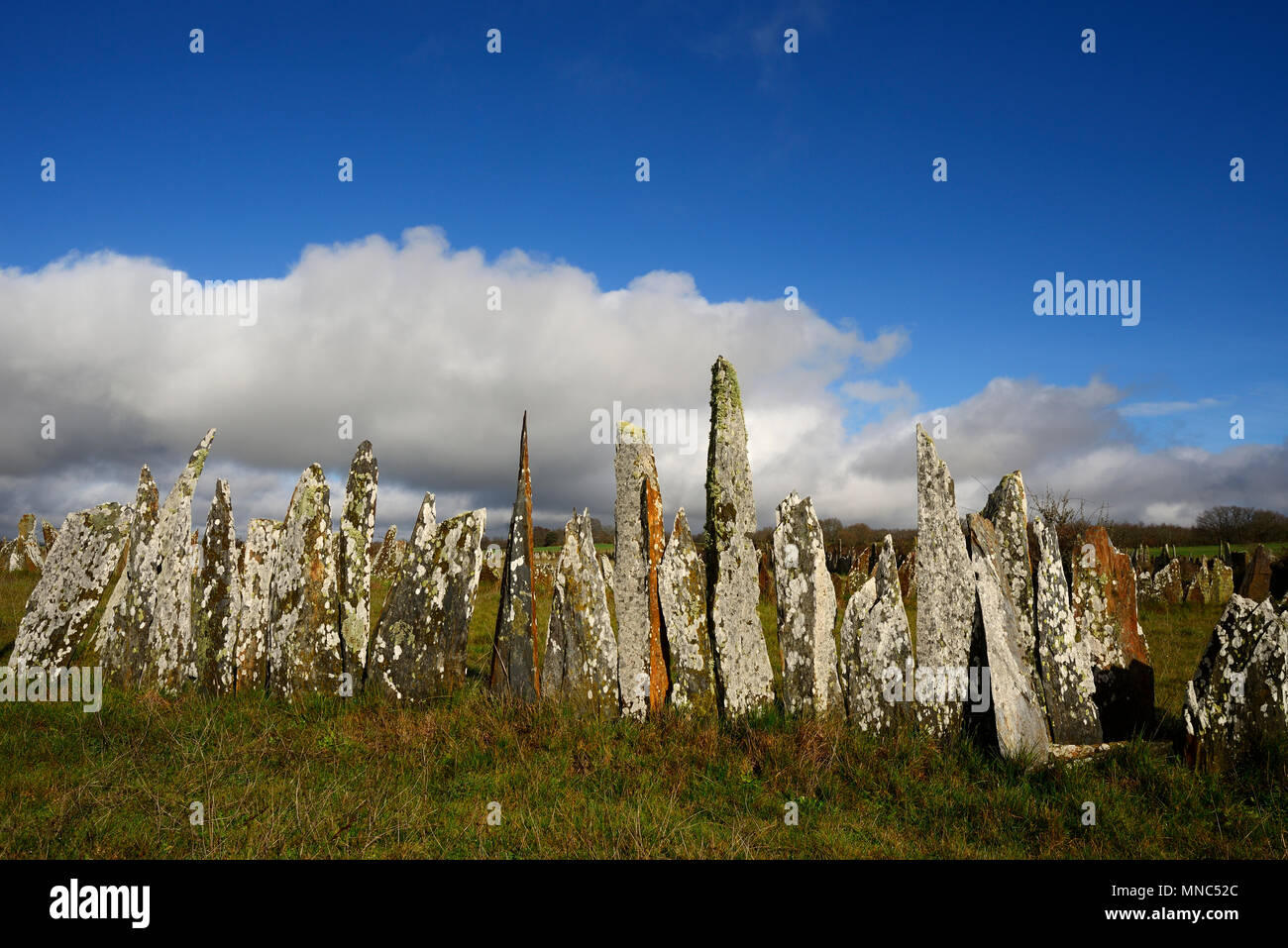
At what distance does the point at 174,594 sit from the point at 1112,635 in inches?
400

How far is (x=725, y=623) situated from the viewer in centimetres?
682

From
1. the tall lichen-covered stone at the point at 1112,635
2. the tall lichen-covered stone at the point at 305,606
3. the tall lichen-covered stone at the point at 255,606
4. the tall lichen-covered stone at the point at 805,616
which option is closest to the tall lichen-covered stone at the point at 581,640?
the tall lichen-covered stone at the point at 805,616

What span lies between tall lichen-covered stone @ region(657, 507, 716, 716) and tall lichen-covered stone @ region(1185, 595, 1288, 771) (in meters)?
4.14

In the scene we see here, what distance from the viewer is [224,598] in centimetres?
810

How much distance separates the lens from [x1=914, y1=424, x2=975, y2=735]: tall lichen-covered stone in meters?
6.45

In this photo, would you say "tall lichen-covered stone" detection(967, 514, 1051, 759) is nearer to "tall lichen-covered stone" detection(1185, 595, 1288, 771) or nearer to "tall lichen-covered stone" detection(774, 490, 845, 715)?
"tall lichen-covered stone" detection(1185, 595, 1288, 771)

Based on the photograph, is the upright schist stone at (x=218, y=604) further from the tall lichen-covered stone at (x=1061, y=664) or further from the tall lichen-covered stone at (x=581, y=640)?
the tall lichen-covered stone at (x=1061, y=664)

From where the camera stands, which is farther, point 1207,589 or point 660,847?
point 1207,589

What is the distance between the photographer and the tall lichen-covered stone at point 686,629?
6785mm

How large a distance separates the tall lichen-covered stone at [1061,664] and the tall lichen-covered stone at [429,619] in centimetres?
550

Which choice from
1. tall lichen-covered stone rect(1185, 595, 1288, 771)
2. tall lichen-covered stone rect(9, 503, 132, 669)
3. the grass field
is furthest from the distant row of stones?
tall lichen-covered stone rect(9, 503, 132, 669)
